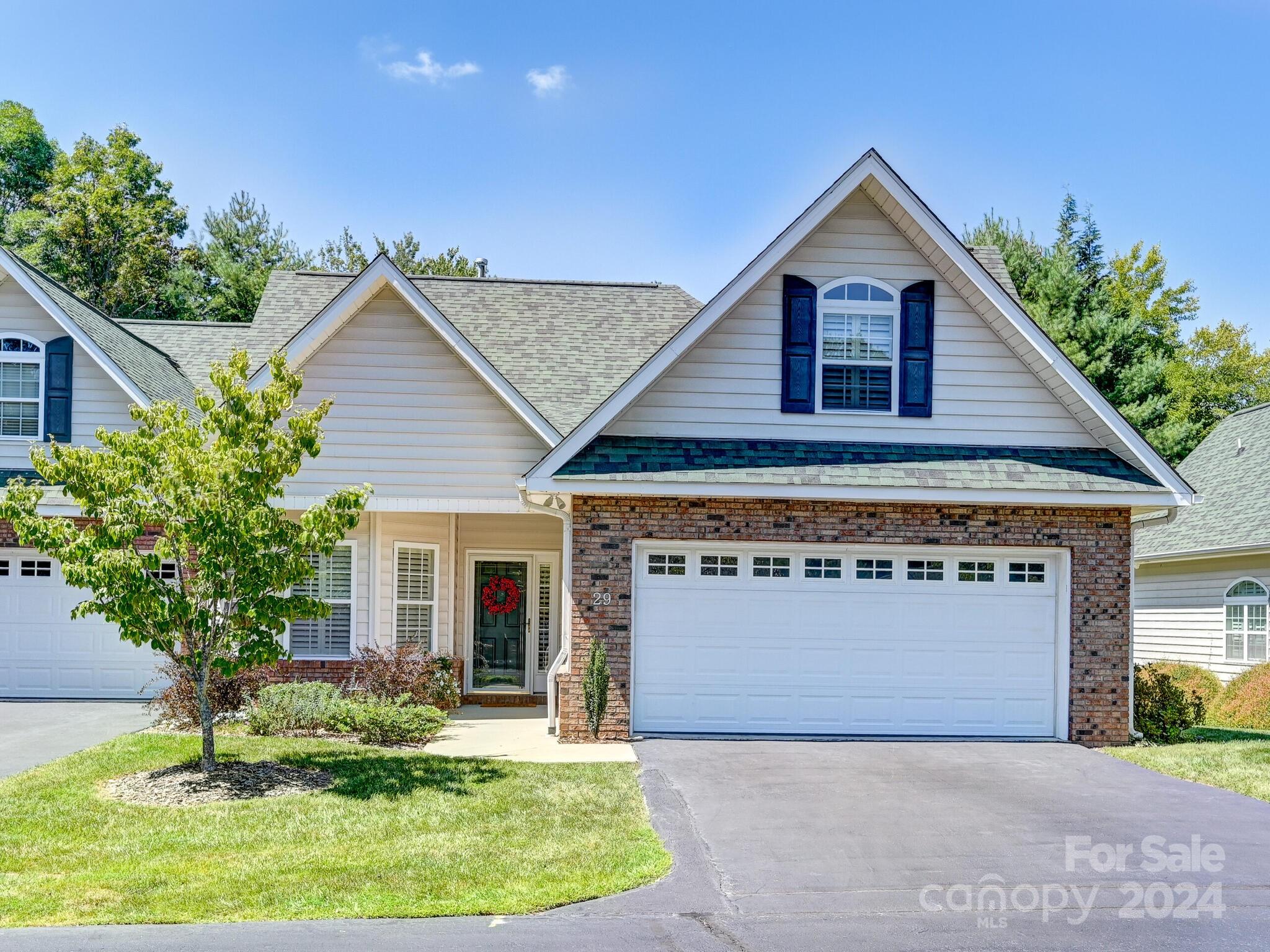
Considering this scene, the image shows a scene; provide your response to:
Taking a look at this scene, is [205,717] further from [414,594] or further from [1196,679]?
[1196,679]

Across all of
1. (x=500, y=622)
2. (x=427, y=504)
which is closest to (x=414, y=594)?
(x=427, y=504)

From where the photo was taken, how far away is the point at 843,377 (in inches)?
574

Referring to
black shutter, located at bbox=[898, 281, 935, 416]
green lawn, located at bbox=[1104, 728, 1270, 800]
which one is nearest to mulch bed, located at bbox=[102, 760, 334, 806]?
black shutter, located at bbox=[898, 281, 935, 416]

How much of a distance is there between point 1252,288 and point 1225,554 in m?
31.7

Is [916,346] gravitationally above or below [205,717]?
above

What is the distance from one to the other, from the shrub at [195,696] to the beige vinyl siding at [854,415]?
248 inches

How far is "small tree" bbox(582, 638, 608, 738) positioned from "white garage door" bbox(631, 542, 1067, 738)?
0.51 meters

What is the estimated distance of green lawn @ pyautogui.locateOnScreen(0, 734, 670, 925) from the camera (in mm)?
7445

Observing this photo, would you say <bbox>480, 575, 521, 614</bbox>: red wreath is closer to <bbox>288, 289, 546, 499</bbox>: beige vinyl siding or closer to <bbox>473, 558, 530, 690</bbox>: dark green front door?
<bbox>473, 558, 530, 690</bbox>: dark green front door

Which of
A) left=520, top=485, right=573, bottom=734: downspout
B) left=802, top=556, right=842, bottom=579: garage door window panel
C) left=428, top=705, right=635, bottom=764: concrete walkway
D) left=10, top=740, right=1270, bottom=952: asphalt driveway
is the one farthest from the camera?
left=802, top=556, right=842, bottom=579: garage door window panel

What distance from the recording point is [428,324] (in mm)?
16328

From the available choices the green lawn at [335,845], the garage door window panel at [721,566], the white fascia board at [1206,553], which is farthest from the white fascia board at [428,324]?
the white fascia board at [1206,553]

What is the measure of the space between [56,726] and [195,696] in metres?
1.80

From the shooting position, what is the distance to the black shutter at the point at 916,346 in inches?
571
